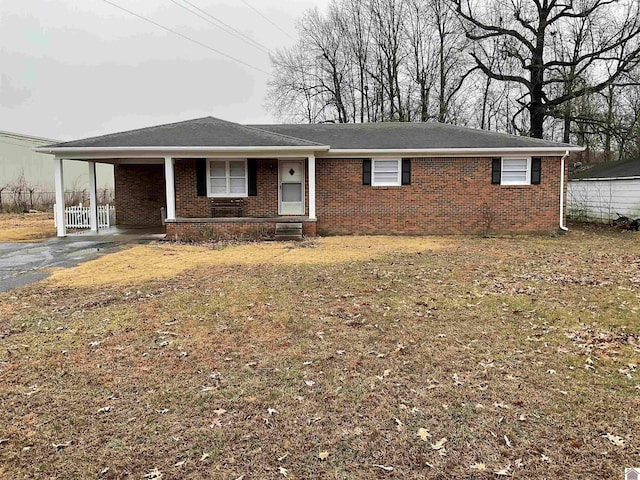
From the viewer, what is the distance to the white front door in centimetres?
→ 1614

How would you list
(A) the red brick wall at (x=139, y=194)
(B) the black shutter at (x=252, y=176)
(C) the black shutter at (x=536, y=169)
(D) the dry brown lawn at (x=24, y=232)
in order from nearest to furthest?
(D) the dry brown lawn at (x=24, y=232), (C) the black shutter at (x=536, y=169), (B) the black shutter at (x=252, y=176), (A) the red brick wall at (x=139, y=194)

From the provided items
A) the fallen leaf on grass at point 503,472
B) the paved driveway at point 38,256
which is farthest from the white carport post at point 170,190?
the fallen leaf on grass at point 503,472

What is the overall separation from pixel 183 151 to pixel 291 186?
12.5ft

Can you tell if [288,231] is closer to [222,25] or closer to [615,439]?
[615,439]

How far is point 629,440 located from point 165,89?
36.2 metres

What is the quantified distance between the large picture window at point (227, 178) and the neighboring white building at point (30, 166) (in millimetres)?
18989

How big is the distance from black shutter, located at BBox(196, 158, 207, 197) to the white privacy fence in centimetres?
1519

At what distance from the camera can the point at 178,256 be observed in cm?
1134

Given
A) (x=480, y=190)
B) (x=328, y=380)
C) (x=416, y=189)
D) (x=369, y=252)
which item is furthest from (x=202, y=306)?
(x=480, y=190)

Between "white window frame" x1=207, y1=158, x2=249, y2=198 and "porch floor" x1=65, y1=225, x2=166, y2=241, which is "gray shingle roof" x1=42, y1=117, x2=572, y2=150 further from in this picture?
"porch floor" x1=65, y1=225, x2=166, y2=241

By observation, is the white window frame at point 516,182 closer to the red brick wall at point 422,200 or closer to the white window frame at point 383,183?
the red brick wall at point 422,200

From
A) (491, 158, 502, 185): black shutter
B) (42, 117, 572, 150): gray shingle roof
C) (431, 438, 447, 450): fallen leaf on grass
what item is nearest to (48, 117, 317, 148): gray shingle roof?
(42, 117, 572, 150): gray shingle roof

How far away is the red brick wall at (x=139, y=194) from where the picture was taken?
1891 cm

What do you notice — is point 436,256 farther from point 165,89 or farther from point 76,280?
point 165,89
